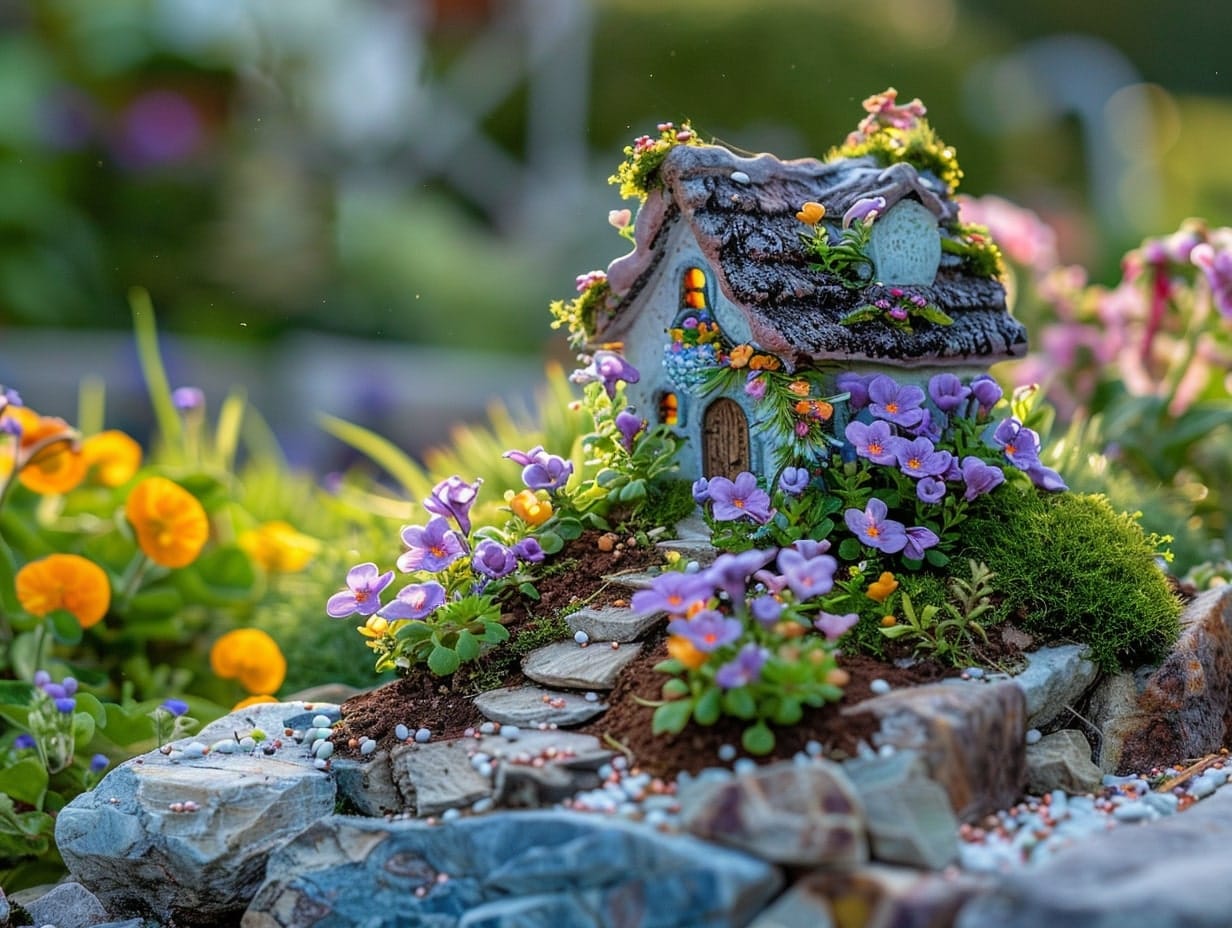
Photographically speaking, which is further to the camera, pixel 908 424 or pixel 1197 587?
pixel 1197 587

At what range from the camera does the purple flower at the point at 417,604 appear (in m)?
2.66

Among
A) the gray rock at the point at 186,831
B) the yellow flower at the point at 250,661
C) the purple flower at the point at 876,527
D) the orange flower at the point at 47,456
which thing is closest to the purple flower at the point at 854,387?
the purple flower at the point at 876,527

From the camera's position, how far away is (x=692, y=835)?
79.0 inches

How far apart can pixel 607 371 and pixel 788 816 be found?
1363 millimetres

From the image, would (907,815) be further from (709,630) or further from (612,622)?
(612,622)

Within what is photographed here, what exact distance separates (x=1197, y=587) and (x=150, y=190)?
9.43 meters

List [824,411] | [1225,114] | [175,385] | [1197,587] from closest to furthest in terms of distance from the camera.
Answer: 1. [824,411]
2. [1197,587]
3. [175,385]
4. [1225,114]

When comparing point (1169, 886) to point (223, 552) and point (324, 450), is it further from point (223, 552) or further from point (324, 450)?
point (324, 450)

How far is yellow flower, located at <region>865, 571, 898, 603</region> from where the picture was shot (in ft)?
8.62

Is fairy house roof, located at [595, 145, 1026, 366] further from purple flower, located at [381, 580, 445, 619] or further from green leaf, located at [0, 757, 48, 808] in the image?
green leaf, located at [0, 757, 48, 808]

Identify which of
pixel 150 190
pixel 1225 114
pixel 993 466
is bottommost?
pixel 993 466

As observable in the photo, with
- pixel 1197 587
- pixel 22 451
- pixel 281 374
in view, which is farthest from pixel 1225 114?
pixel 22 451

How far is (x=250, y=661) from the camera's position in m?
3.58

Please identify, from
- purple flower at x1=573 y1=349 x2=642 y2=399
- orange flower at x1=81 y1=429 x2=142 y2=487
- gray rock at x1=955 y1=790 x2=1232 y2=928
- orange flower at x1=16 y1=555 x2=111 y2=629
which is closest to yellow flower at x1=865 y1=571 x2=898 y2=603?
gray rock at x1=955 y1=790 x2=1232 y2=928
